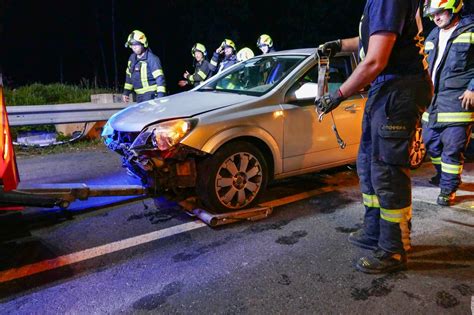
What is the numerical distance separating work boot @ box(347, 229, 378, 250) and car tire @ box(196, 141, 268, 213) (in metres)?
1.00

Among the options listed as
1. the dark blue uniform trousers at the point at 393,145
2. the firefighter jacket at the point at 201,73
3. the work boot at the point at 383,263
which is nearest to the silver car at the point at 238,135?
the dark blue uniform trousers at the point at 393,145

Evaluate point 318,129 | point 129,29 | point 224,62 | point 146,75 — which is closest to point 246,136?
point 318,129

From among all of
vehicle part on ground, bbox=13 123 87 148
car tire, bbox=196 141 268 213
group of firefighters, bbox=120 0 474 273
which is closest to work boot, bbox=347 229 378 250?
group of firefighters, bbox=120 0 474 273

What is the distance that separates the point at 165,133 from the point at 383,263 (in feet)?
6.37

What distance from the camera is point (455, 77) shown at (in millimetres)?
4020

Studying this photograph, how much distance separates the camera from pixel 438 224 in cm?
359

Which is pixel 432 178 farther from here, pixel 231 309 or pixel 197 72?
pixel 197 72

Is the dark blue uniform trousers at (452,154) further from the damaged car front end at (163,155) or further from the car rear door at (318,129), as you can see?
the damaged car front end at (163,155)

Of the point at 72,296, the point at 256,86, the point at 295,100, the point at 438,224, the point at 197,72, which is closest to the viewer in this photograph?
the point at 72,296

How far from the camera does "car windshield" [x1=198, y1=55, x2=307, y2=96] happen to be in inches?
165

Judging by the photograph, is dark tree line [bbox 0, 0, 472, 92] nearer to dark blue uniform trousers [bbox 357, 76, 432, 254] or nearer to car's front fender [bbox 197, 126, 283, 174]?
car's front fender [bbox 197, 126, 283, 174]

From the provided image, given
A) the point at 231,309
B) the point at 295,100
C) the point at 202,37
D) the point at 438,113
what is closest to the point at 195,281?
the point at 231,309

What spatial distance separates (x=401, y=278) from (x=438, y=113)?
2.14 meters

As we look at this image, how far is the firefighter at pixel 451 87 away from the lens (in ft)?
12.7
